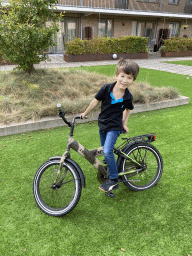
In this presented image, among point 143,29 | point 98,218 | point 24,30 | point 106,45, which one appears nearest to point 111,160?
point 98,218

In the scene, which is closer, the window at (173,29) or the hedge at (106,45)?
the hedge at (106,45)

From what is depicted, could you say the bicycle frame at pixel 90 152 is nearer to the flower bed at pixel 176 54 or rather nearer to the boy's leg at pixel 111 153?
the boy's leg at pixel 111 153

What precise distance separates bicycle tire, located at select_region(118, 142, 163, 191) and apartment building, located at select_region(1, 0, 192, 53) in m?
16.4

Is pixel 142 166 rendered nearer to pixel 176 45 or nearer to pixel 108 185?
pixel 108 185

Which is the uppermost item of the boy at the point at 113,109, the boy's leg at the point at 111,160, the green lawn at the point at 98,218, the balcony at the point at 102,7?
the balcony at the point at 102,7

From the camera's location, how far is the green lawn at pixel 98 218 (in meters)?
2.25

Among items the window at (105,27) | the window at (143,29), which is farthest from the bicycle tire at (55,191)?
the window at (143,29)

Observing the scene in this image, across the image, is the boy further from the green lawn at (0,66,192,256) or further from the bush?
the bush

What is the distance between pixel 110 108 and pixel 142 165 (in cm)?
102

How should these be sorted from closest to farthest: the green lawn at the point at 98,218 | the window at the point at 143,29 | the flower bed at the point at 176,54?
the green lawn at the point at 98,218, the flower bed at the point at 176,54, the window at the point at 143,29

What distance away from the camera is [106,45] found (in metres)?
16.0

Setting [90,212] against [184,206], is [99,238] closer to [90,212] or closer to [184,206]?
[90,212]

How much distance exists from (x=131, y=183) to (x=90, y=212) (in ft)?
2.42

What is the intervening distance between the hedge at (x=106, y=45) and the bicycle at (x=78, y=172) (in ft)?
43.8
